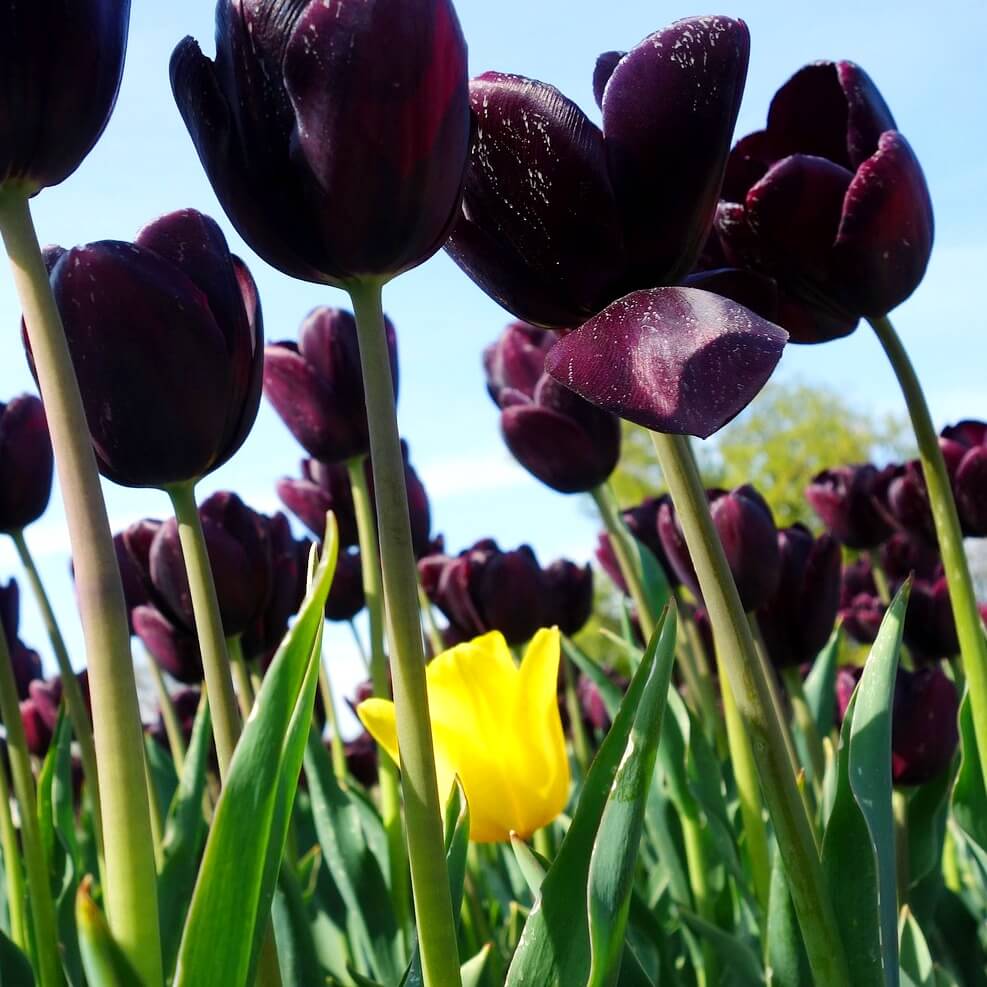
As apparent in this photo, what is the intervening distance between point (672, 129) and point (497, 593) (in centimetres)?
115

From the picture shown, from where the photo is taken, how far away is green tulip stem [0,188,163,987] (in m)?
0.41

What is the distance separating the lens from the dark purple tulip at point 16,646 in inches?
66.7

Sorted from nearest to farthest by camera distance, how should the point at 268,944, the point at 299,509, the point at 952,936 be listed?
the point at 268,944, the point at 952,936, the point at 299,509

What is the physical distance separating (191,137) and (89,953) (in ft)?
1.03

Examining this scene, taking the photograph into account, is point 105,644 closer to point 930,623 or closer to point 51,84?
point 51,84

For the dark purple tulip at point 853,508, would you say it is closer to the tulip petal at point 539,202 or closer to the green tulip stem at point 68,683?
the green tulip stem at point 68,683

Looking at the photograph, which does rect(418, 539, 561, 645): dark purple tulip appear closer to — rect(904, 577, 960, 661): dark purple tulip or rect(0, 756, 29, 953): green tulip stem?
rect(904, 577, 960, 661): dark purple tulip

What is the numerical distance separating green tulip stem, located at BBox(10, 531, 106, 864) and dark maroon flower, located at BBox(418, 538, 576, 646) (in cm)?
61

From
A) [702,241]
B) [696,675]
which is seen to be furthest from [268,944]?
[696,675]

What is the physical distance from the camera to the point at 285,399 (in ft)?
4.01

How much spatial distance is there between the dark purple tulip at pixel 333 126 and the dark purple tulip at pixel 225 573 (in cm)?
53

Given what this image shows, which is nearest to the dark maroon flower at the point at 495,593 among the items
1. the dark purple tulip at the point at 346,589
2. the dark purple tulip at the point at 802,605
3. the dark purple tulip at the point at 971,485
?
the dark purple tulip at the point at 346,589

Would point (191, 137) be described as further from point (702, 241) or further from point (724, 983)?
point (724, 983)

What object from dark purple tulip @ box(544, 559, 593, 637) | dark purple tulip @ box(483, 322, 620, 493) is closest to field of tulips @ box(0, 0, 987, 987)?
dark purple tulip @ box(483, 322, 620, 493)
